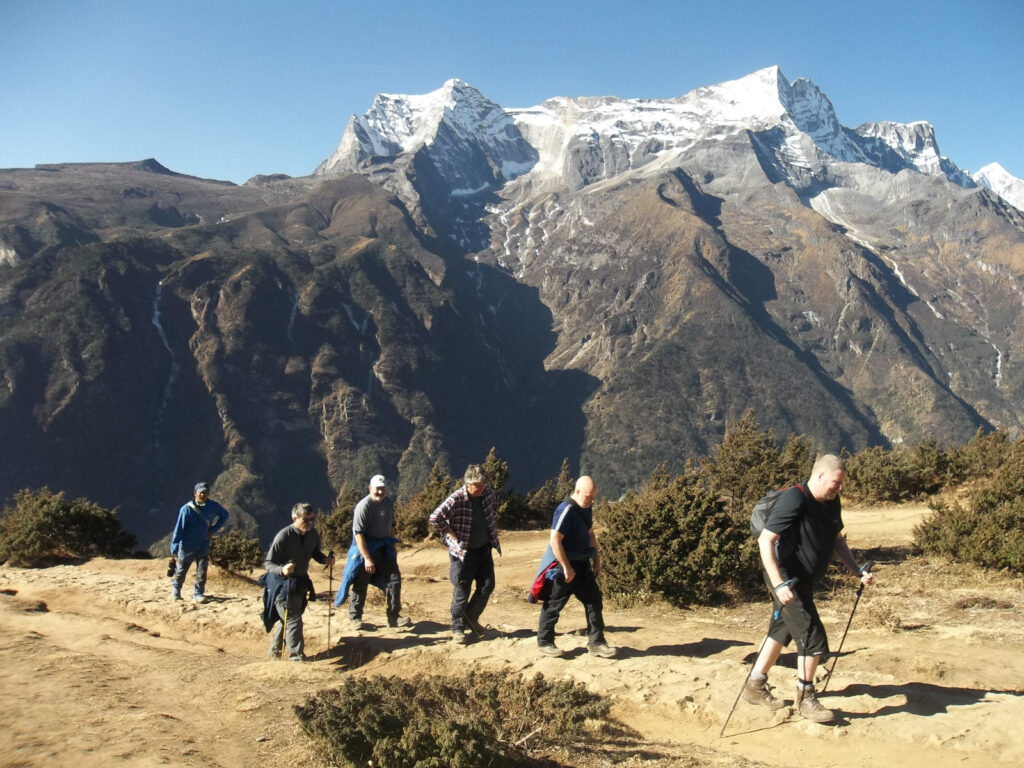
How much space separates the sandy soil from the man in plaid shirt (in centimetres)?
39

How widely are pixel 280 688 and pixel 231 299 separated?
173 m

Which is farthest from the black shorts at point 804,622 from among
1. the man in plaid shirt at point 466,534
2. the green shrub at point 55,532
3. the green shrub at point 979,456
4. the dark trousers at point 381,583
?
the green shrub at point 55,532

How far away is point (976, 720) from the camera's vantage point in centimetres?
520

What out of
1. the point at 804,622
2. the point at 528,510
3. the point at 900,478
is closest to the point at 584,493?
the point at 804,622

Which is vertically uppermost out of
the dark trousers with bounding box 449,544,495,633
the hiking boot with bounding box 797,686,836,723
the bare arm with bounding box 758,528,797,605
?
the bare arm with bounding box 758,528,797,605

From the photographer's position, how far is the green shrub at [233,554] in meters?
13.3

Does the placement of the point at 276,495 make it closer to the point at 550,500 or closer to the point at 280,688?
the point at 550,500

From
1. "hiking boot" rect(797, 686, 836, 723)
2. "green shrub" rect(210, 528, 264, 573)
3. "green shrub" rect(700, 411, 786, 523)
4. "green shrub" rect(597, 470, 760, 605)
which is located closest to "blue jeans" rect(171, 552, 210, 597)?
"green shrub" rect(210, 528, 264, 573)

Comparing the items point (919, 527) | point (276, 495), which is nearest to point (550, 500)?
point (919, 527)

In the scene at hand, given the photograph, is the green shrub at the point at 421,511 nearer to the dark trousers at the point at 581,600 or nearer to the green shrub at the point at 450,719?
the dark trousers at the point at 581,600

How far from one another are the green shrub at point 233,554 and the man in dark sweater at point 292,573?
5.92 metres

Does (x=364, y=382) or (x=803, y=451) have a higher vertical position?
(x=364, y=382)

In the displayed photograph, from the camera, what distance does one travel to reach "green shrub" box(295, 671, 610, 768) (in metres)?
4.71

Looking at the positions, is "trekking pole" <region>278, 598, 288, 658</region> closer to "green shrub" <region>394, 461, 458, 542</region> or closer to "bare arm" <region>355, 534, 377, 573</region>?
"bare arm" <region>355, 534, 377, 573</region>
